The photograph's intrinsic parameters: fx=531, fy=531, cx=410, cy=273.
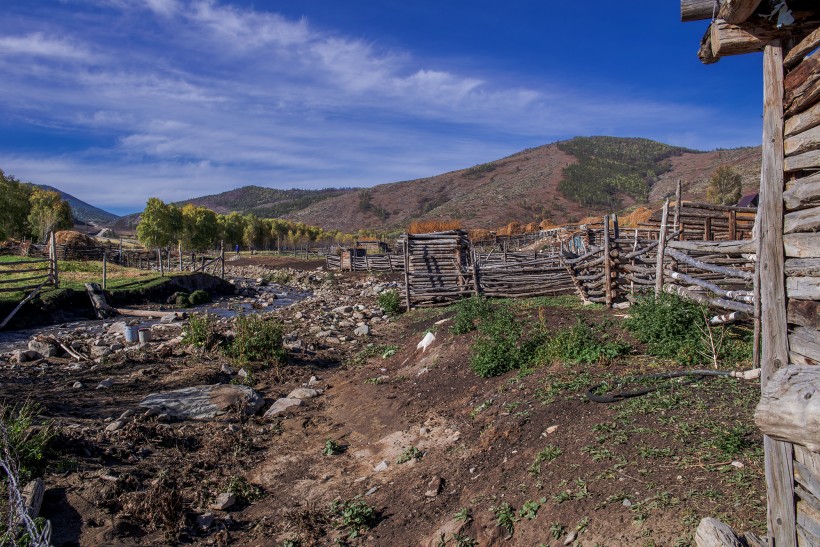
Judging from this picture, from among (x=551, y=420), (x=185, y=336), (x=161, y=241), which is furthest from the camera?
(x=161, y=241)

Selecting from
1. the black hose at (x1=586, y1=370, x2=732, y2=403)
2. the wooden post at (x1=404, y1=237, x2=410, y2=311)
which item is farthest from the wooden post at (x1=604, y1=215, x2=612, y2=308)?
the wooden post at (x1=404, y1=237, x2=410, y2=311)

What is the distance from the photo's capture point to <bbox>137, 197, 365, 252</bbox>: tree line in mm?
34188

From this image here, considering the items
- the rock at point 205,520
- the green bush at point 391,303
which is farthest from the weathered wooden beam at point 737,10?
the green bush at point 391,303

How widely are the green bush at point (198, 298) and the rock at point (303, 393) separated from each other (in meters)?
13.5

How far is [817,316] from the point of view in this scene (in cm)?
238

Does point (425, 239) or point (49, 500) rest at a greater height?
point (425, 239)

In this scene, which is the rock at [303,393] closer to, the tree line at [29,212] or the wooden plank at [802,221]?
the wooden plank at [802,221]

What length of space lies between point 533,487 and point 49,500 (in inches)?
166

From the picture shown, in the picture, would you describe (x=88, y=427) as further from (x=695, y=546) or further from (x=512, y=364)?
(x=695, y=546)

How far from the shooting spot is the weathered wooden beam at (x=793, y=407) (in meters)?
1.61

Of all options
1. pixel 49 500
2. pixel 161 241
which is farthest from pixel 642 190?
pixel 49 500

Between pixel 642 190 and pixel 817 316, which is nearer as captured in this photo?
pixel 817 316

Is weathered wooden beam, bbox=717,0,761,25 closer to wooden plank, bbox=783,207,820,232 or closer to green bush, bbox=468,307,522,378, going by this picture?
wooden plank, bbox=783,207,820,232

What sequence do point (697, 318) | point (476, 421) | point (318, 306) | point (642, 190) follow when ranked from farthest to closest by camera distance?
1. point (642, 190)
2. point (318, 306)
3. point (697, 318)
4. point (476, 421)
